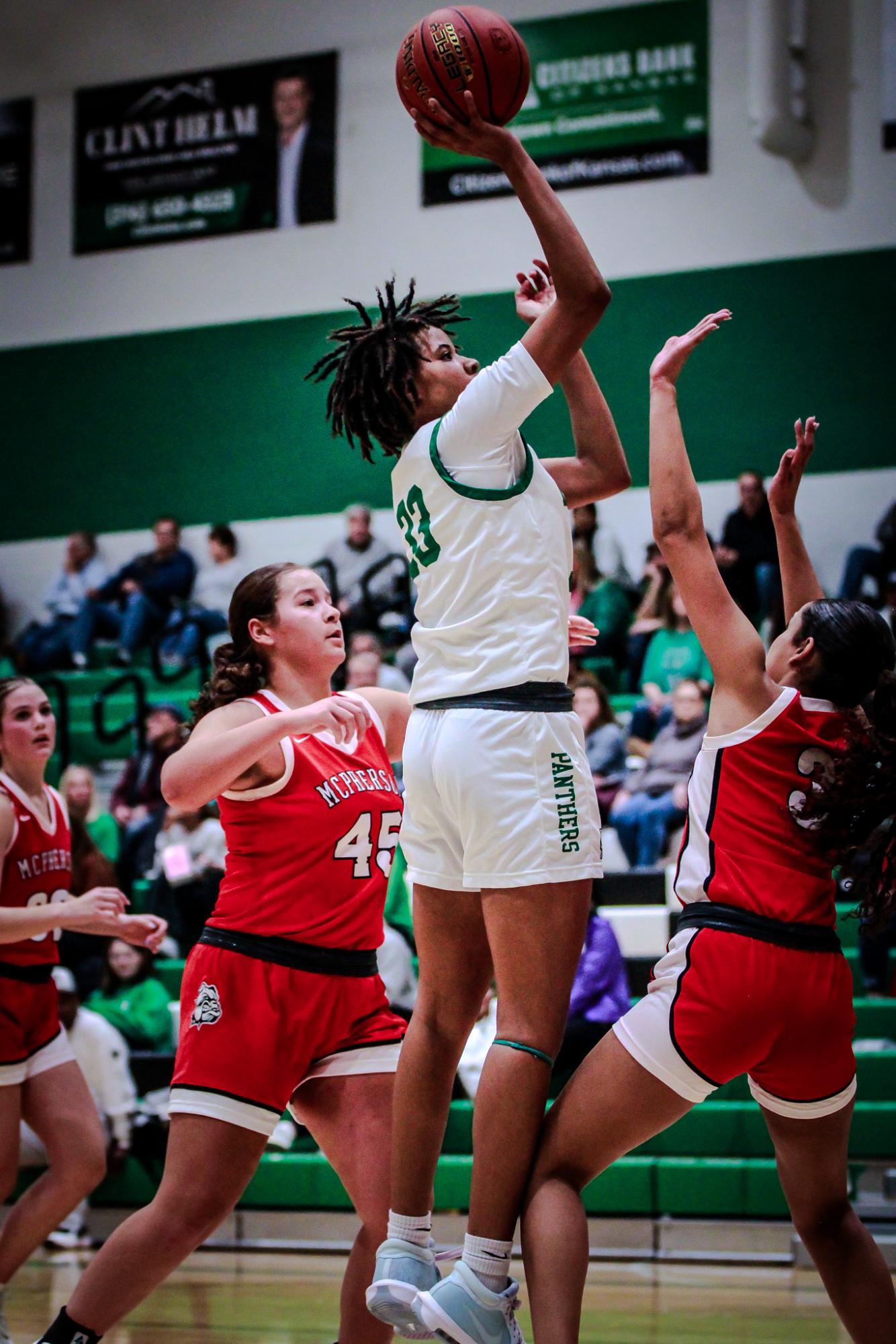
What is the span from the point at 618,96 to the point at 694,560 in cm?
1012

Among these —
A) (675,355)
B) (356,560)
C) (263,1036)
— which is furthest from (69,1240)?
(356,560)

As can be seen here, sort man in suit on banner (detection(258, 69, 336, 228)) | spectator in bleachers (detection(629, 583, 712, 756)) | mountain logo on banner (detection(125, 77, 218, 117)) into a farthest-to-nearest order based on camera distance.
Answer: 1. mountain logo on banner (detection(125, 77, 218, 117))
2. man in suit on banner (detection(258, 69, 336, 228))
3. spectator in bleachers (detection(629, 583, 712, 756))

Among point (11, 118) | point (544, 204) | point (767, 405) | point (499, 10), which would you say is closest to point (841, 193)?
point (767, 405)

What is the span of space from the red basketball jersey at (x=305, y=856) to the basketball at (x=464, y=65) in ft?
4.66

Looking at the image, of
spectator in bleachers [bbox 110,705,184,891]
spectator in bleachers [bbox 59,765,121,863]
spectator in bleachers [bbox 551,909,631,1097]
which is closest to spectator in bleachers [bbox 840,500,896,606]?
spectator in bleachers [bbox 551,909,631,1097]

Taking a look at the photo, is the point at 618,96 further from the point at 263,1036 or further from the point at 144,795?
the point at 263,1036

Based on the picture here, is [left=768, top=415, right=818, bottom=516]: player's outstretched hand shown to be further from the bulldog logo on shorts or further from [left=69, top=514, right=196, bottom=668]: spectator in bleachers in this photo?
[left=69, top=514, right=196, bottom=668]: spectator in bleachers

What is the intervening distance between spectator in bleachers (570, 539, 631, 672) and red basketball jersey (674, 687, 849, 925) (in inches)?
304

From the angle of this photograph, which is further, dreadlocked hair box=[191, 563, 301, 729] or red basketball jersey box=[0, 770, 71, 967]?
red basketball jersey box=[0, 770, 71, 967]

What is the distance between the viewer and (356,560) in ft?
39.5

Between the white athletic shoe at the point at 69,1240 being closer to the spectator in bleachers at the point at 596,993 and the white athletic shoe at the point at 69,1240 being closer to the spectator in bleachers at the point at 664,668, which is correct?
the spectator in bleachers at the point at 596,993

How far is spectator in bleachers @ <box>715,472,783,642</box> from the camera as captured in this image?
34.9ft

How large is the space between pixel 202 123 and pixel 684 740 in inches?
302

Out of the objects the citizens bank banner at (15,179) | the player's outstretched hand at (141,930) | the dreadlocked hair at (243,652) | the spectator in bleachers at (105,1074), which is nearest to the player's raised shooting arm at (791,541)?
the dreadlocked hair at (243,652)
